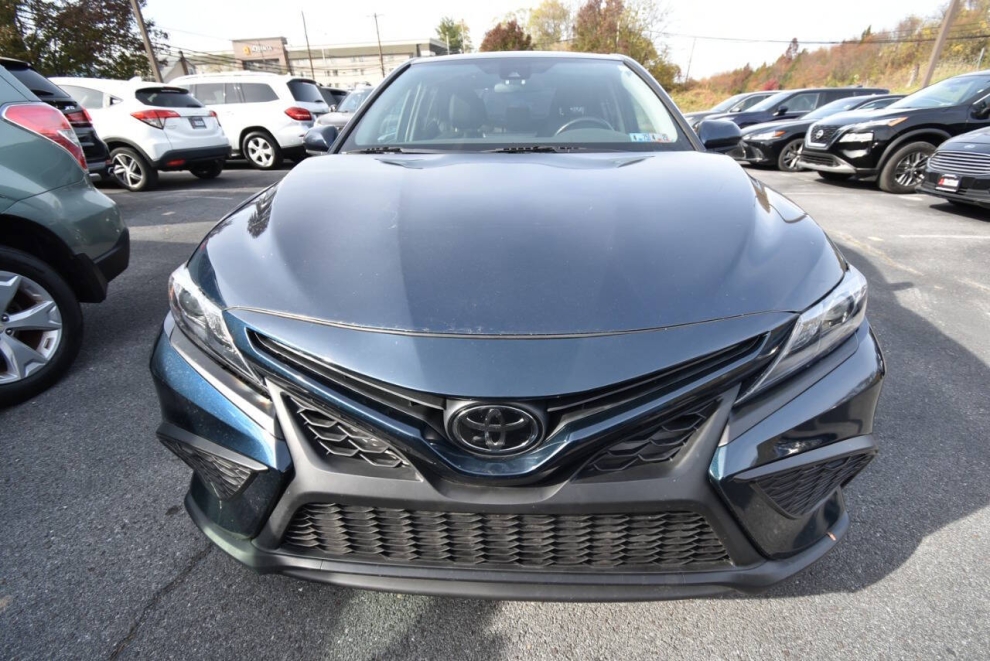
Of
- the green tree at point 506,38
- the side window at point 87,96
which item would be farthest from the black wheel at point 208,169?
the green tree at point 506,38

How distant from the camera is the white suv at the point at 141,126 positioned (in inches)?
283

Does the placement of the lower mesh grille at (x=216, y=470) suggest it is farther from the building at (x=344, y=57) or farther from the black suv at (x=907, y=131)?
the building at (x=344, y=57)

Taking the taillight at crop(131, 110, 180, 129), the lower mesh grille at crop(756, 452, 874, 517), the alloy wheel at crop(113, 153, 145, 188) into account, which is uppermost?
the taillight at crop(131, 110, 180, 129)

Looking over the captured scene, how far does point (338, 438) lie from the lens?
107 cm

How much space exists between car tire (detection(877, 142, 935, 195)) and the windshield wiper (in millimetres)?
7428

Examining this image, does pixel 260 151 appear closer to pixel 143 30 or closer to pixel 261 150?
pixel 261 150

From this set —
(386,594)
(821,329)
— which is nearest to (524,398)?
(821,329)

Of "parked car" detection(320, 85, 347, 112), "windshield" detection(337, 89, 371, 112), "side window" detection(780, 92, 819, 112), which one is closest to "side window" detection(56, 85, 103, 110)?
"windshield" detection(337, 89, 371, 112)

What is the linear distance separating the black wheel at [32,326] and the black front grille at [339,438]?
2.14 metres

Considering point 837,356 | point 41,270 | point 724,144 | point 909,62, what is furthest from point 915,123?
point 909,62

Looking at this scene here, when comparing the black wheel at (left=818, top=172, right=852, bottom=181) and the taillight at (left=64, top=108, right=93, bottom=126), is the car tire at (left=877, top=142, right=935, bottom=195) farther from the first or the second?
the taillight at (left=64, top=108, right=93, bottom=126)

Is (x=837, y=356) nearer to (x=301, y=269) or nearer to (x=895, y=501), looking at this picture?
(x=895, y=501)

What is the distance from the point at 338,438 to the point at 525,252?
0.57 meters

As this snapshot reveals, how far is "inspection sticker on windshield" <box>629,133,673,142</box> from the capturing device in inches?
83.2
